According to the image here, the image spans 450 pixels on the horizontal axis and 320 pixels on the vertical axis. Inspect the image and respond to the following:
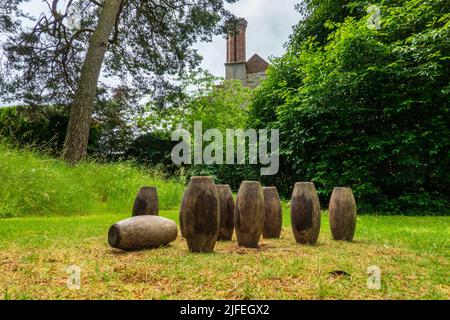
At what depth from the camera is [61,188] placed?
6523 millimetres

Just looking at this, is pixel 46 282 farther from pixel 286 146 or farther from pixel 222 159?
pixel 222 159

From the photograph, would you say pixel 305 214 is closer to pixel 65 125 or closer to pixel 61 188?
pixel 61 188

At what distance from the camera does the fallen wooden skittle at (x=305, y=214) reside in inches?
146

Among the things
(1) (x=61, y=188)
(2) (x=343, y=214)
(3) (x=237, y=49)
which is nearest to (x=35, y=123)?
(1) (x=61, y=188)

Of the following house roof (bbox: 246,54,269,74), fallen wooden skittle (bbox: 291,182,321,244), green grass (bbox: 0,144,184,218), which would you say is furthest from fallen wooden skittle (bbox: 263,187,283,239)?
house roof (bbox: 246,54,269,74)

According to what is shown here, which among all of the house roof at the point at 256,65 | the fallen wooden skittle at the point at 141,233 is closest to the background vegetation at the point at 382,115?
the fallen wooden skittle at the point at 141,233

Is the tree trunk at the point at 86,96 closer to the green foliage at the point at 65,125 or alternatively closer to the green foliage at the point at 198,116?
the green foliage at the point at 65,125

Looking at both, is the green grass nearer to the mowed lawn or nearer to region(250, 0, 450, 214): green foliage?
the mowed lawn

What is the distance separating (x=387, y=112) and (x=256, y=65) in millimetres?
23997

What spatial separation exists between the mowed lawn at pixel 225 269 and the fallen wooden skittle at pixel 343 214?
173mm

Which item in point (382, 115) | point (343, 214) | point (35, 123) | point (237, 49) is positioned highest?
point (237, 49)

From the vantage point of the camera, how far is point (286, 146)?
10.2 m

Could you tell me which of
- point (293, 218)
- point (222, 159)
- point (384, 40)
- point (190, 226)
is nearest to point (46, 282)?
point (190, 226)

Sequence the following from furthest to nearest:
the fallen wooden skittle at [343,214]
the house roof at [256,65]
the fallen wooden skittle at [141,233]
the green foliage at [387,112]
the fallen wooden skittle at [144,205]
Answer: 1. the house roof at [256,65]
2. the green foliage at [387,112]
3. the fallen wooden skittle at [144,205]
4. the fallen wooden skittle at [343,214]
5. the fallen wooden skittle at [141,233]
